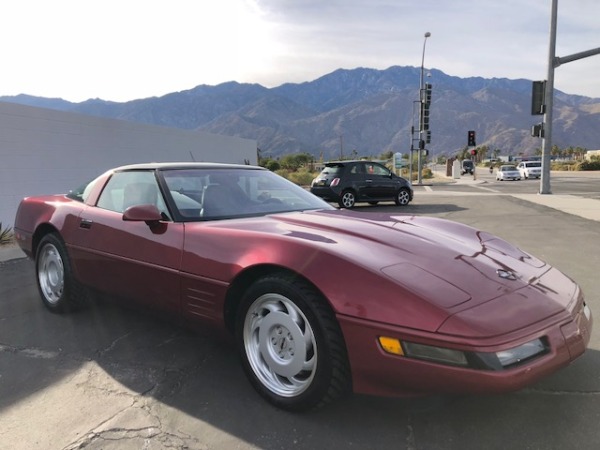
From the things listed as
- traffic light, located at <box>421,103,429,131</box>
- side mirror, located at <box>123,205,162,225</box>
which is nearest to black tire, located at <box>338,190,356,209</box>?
side mirror, located at <box>123,205,162,225</box>

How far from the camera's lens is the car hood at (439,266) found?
81.7 inches

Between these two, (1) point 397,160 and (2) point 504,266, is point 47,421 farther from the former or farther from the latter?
(1) point 397,160

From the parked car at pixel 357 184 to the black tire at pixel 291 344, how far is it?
1193 cm

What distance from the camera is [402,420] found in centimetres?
235

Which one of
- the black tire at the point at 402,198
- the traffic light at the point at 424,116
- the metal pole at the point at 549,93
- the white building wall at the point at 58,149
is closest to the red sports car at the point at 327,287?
the white building wall at the point at 58,149

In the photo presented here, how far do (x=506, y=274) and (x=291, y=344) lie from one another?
1.19 metres

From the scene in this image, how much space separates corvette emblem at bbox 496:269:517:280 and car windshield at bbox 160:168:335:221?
1539mm

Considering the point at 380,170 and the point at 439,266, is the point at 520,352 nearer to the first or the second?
the point at 439,266

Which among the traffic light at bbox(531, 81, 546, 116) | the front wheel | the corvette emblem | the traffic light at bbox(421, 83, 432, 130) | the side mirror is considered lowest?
the front wheel

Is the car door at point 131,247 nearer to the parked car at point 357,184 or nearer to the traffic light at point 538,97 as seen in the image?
the parked car at point 357,184

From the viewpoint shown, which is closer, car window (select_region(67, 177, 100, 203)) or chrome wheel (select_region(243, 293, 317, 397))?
chrome wheel (select_region(243, 293, 317, 397))

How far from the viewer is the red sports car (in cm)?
201

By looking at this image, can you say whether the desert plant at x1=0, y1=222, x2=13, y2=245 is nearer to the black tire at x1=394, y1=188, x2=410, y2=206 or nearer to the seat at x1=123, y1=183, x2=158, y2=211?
the seat at x1=123, y1=183, x2=158, y2=211

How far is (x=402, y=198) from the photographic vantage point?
50.2 ft
